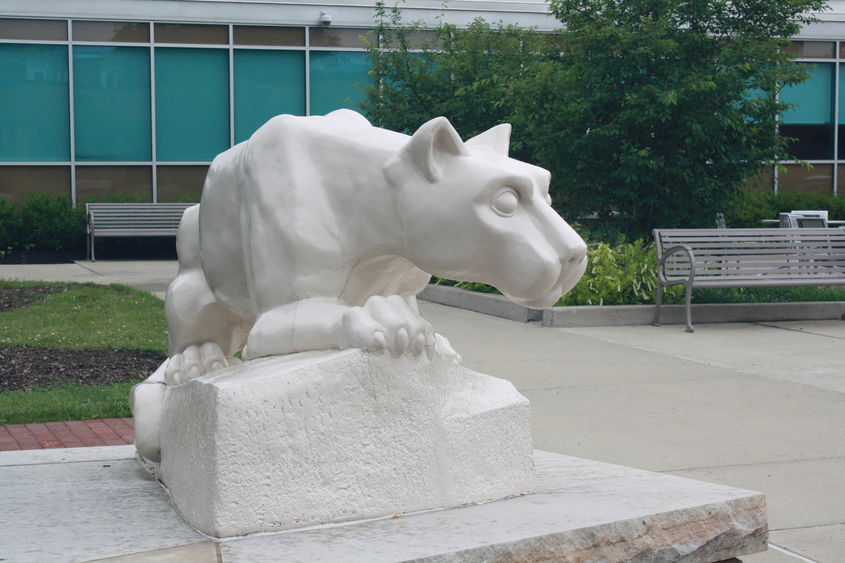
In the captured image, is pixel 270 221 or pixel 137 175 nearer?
pixel 270 221

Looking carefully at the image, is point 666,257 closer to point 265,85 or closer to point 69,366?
point 69,366

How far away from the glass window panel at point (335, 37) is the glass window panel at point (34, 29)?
14.3ft

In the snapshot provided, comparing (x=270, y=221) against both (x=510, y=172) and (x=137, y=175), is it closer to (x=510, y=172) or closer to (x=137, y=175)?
(x=510, y=172)

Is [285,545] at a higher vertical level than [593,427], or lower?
higher

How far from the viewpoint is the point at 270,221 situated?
3.36 meters

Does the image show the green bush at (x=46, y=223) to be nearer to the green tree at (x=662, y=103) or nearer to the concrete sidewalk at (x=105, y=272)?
the concrete sidewalk at (x=105, y=272)

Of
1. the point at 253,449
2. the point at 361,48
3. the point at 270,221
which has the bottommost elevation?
the point at 253,449

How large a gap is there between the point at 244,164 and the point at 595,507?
1579 mm

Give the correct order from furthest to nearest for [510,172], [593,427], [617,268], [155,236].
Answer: [155,236] → [617,268] → [593,427] → [510,172]

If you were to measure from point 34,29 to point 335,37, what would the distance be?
17.1ft

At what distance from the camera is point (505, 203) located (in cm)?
319

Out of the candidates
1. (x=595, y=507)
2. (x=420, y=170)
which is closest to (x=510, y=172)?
(x=420, y=170)

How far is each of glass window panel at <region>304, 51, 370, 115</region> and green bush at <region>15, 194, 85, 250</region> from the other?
4.64 m

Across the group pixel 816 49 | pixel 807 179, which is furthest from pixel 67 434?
pixel 816 49
